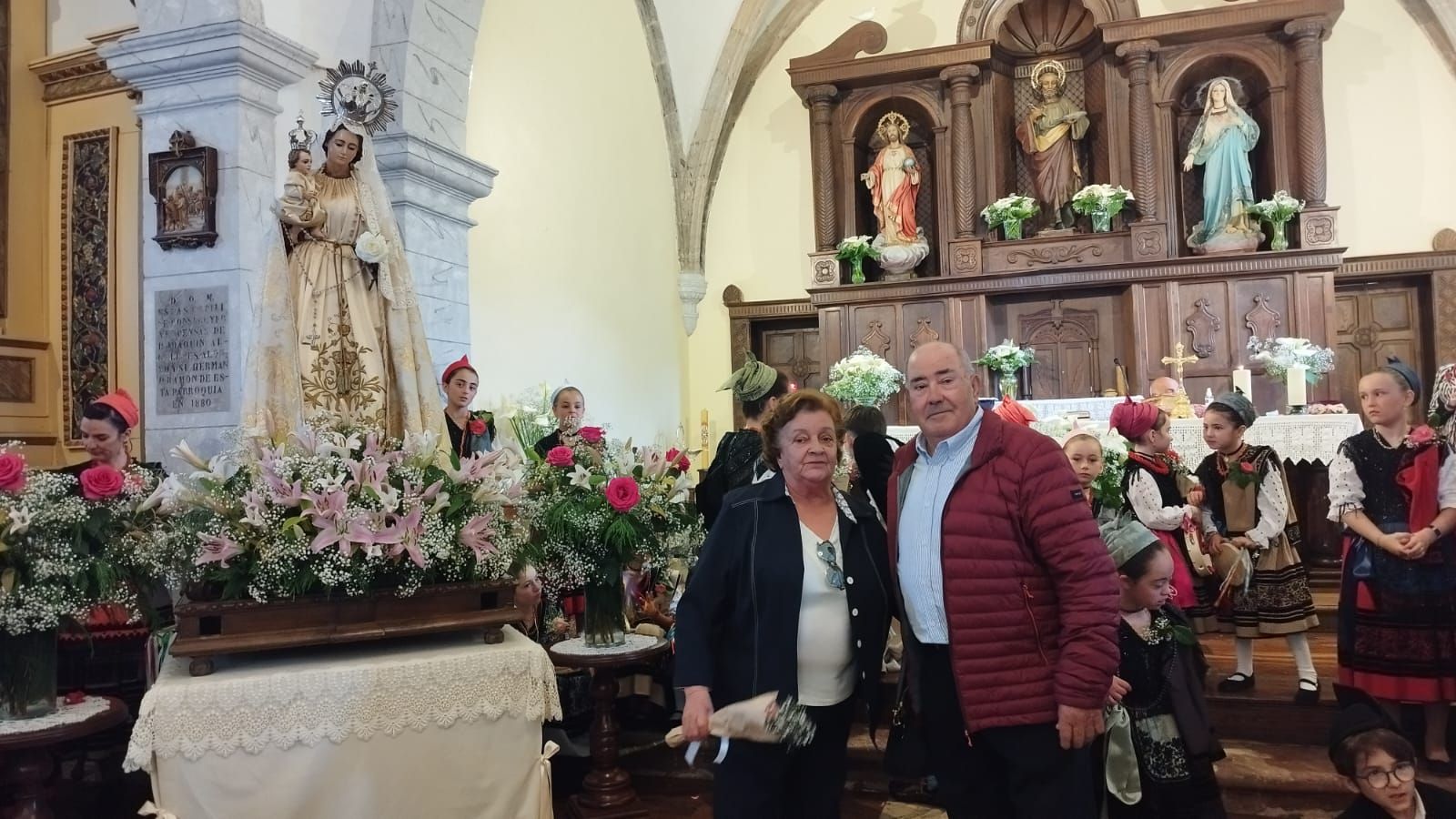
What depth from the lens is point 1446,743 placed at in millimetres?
3842

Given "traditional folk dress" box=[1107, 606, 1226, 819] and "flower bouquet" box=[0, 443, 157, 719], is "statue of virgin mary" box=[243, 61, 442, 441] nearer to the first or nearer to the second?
"flower bouquet" box=[0, 443, 157, 719]

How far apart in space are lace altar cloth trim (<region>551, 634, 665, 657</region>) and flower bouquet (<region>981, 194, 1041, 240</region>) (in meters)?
6.46

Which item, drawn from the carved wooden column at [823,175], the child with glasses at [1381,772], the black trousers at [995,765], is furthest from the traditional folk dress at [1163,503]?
the carved wooden column at [823,175]

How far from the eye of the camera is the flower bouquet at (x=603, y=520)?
11.8 feet

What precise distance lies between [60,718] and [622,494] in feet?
5.87

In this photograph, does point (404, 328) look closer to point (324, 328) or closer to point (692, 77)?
point (324, 328)

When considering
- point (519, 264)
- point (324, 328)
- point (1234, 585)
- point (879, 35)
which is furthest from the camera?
point (879, 35)

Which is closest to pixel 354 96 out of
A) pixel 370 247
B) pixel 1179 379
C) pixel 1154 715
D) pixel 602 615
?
pixel 370 247

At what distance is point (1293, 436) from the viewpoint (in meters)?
6.64

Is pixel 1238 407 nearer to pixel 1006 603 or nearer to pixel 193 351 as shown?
pixel 1006 603

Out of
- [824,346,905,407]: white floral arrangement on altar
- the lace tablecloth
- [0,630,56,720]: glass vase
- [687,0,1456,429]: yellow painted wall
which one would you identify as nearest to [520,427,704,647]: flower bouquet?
[0,630,56,720]: glass vase

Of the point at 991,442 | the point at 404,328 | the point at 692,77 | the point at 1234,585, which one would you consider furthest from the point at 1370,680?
the point at 692,77

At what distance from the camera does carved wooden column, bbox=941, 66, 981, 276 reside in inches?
361

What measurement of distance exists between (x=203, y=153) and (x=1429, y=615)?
5.63 metres
